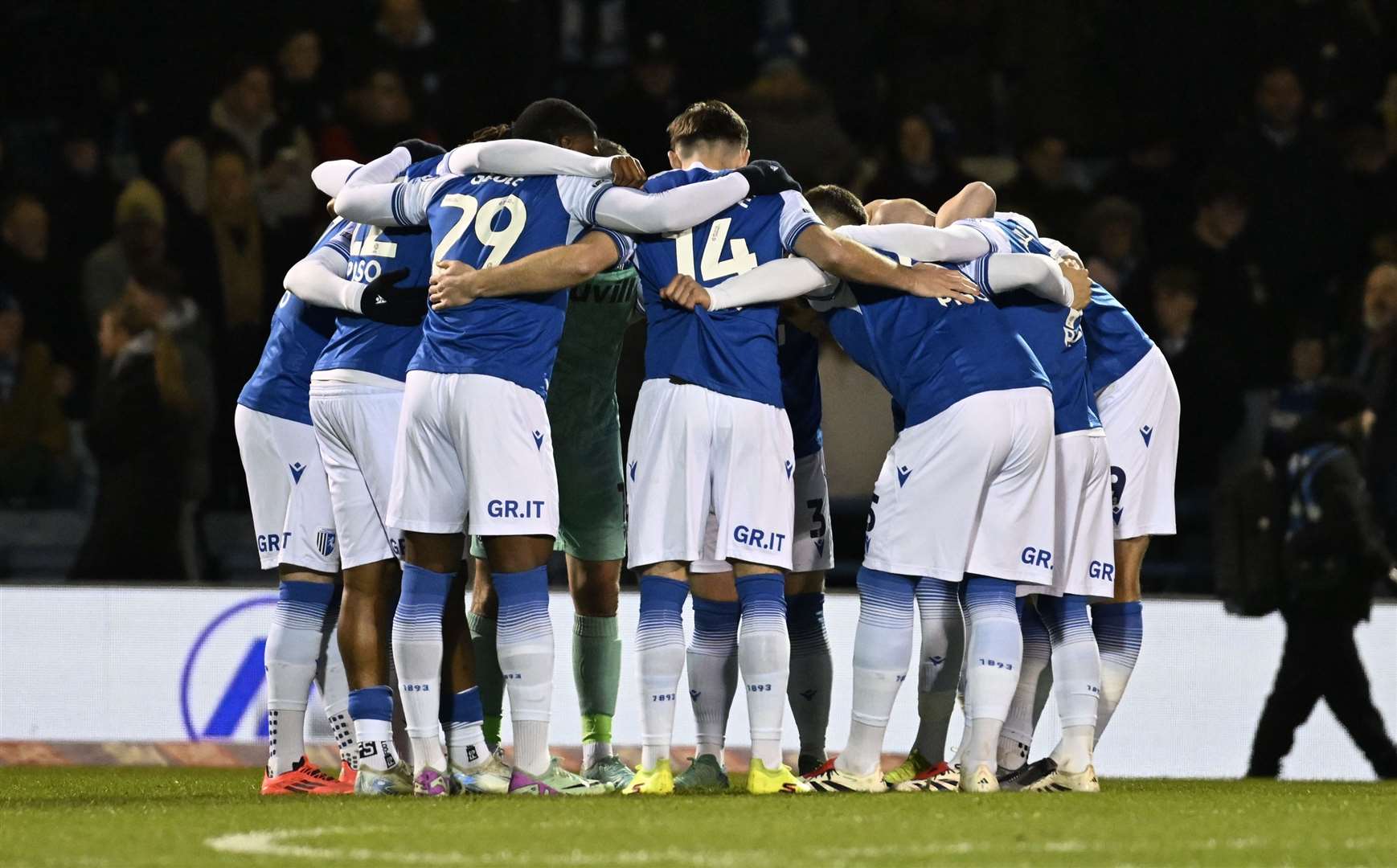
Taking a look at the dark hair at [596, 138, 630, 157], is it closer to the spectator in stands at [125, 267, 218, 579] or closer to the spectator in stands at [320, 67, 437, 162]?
the spectator in stands at [125, 267, 218, 579]

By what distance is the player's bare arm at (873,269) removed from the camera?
6.79m

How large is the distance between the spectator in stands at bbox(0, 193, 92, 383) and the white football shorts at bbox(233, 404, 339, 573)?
595 cm

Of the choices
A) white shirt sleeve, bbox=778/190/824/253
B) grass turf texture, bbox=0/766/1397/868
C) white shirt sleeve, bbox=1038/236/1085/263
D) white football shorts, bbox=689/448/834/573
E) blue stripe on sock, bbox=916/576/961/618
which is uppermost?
white shirt sleeve, bbox=778/190/824/253

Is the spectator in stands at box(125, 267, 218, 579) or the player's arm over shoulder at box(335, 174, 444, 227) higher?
the player's arm over shoulder at box(335, 174, 444, 227)

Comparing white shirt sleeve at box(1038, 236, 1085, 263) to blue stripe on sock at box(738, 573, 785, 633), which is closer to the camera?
blue stripe on sock at box(738, 573, 785, 633)

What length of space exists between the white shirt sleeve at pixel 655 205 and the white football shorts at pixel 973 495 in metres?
1.04

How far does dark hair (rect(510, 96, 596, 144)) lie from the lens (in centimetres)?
693

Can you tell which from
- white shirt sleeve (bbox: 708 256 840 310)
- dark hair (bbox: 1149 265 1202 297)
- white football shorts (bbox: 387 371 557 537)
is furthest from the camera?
dark hair (bbox: 1149 265 1202 297)

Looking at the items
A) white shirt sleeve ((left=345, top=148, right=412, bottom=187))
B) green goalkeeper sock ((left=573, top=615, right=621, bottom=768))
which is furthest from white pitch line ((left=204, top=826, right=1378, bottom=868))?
white shirt sleeve ((left=345, top=148, right=412, bottom=187))

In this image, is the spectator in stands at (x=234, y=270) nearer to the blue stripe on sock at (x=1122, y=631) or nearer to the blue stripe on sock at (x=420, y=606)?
the blue stripe on sock at (x=420, y=606)

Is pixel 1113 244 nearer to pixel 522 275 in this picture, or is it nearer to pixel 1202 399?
pixel 1202 399

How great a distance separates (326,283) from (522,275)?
2.86 ft

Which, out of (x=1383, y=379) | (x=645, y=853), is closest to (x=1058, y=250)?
(x=645, y=853)

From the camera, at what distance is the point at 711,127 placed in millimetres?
6984
